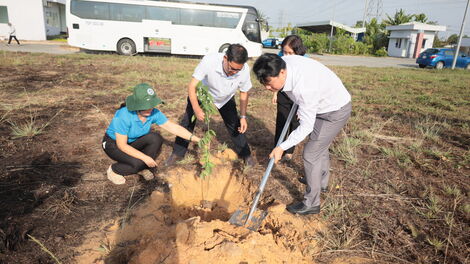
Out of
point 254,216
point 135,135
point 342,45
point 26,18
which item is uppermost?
point 26,18

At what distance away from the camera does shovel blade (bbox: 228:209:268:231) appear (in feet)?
7.78

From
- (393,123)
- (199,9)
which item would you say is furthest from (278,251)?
(199,9)

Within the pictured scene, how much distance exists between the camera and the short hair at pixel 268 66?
1.95 metres

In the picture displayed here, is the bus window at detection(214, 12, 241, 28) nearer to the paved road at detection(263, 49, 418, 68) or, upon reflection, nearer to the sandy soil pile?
the paved road at detection(263, 49, 418, 68)

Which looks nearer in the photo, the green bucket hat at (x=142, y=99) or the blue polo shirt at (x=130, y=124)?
the green bucket hat at (x=142, y=99)

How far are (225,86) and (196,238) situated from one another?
1.56 m

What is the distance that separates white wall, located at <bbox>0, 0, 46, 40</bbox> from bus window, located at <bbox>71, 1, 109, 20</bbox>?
9600mm

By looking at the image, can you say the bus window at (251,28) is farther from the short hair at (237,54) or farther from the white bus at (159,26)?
the short hair at (237,54)

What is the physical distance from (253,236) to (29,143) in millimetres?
3317

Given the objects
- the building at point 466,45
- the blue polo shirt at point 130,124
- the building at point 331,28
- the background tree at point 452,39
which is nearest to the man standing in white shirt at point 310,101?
the blue polo shirt at point 130,124

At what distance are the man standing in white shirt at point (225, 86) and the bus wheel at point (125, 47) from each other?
13062 mm

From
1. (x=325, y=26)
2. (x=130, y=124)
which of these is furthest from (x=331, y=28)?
(x=130, y=124)

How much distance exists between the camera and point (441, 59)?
664 inches

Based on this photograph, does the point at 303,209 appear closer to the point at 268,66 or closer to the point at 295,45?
the point at 268,66
